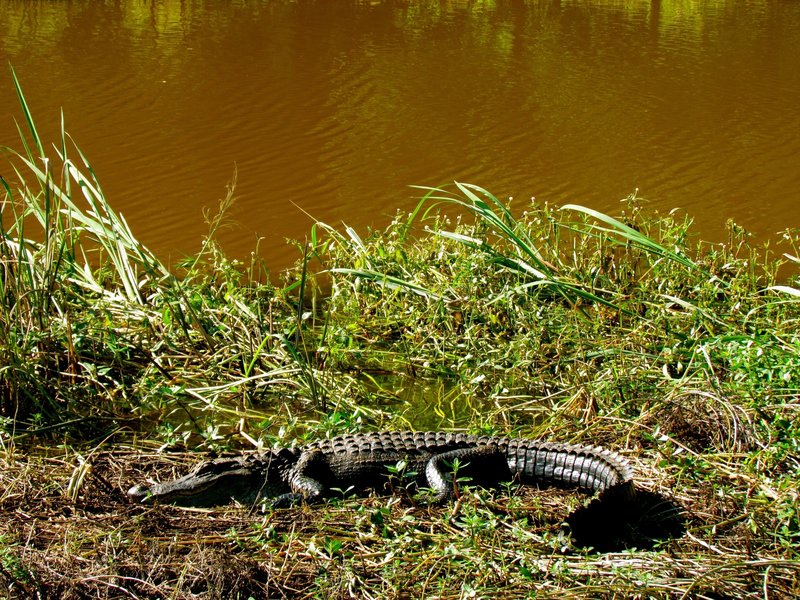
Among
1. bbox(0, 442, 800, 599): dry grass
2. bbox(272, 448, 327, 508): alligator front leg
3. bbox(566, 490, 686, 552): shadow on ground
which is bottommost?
bbox(272, 448, 327, 508): alligator front leg

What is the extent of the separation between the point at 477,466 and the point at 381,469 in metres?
0.37

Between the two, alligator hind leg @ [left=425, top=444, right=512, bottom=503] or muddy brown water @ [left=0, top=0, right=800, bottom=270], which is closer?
alligator hind leg @ [left=425, top=444, right=512, bottom=503]

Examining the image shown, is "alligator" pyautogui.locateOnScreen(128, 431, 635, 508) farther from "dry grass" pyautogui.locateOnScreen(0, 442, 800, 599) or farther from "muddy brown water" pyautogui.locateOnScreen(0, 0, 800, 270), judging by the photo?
"muddy brown water" pyautogui.locateOnScreen(0, 0, 800, 270)

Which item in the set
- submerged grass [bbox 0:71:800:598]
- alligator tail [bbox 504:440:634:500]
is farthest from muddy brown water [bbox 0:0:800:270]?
alligator tail [bbox 504:440:634:500]

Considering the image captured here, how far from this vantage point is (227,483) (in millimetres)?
3359

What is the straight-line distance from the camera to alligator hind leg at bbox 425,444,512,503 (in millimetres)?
3461

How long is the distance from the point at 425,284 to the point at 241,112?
5.83 metres

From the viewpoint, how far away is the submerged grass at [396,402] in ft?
8.95

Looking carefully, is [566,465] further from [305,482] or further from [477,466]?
[305,482]

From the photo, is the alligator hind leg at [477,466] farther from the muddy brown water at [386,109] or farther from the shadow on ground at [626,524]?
the muddy brown water at [386,109]

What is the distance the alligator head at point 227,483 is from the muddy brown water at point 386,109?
9.54ft

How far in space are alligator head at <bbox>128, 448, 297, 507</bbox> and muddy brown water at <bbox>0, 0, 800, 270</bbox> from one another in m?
2.91

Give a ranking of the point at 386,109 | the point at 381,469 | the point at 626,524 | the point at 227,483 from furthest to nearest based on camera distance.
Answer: the point at 386,109, the point at 381,469, the point at 227,483, the point at 626,524

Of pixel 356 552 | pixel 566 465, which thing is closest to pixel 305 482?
pixel 356 552
